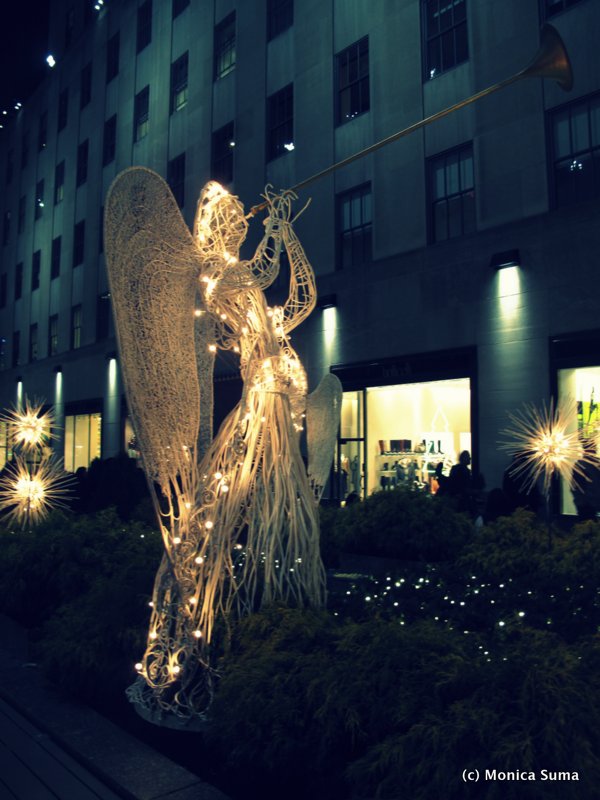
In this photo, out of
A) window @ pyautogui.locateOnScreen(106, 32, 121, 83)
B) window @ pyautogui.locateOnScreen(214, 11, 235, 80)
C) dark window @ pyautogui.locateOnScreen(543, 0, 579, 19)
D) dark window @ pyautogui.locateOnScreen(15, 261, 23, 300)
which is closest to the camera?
dark window @ pyautogui.locateOnScreen(543, 0, 579, 19)

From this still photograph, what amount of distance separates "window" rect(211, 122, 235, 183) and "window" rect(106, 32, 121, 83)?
9.56 metres

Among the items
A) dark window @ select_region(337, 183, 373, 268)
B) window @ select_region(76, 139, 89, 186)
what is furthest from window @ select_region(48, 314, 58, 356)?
dark window @ select_region(337, 183, 373, 268)

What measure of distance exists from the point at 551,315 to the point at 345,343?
5.19m

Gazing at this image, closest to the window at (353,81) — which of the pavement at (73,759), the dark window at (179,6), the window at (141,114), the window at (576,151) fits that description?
the window at (576,151)

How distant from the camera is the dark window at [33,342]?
3394cm

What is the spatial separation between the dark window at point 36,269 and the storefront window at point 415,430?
76.3 ft

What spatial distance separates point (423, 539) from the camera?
344 inches

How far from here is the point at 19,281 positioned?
37.1 m

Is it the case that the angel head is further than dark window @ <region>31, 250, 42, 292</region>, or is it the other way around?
dark window @ <region>31, 250, 42, 292</region>

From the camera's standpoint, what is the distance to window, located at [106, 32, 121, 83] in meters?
28.6

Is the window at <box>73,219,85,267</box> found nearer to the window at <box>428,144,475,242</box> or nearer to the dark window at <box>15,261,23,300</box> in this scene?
the dark window at <box>15,261,23,300</box>

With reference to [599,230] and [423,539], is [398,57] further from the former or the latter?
[423,539]

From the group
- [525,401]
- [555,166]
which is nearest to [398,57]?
[555,166]

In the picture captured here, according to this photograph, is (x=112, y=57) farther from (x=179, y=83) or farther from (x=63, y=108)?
(x=179, y=83)
